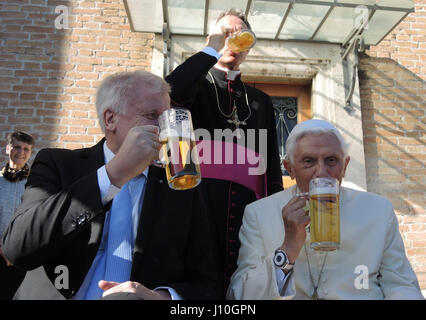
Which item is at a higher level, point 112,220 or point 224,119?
point 224,119

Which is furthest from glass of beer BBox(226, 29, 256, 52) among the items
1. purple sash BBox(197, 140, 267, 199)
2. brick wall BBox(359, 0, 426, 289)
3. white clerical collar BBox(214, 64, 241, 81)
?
brick wall BBox(359, 0, 426, 289)

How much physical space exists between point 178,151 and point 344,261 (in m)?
0.97

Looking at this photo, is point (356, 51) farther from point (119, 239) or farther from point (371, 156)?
point (119, 239)

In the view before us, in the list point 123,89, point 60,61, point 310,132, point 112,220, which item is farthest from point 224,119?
point 60,61

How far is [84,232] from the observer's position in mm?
1750

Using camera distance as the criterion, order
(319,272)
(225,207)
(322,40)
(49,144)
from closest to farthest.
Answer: (319,272) < (225,207) < (49,144) < (322,40)

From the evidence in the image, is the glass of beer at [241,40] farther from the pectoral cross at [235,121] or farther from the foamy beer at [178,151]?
the foamy beer at [178,151]

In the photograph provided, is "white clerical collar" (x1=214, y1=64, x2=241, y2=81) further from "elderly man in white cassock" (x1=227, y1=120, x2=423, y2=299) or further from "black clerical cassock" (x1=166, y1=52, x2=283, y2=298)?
"elderly man in white cassock" (x1=227, y1=120, x2=423, y2=299)

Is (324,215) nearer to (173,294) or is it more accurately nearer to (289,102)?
(173,294)

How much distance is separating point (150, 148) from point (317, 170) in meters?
0.88

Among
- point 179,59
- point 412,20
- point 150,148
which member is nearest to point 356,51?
point 412,20

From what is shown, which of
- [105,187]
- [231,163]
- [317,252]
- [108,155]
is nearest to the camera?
[105,187]

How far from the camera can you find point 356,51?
→ 512 centimetres

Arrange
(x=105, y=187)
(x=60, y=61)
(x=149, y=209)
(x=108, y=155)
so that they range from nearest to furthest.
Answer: (x=105, y=187), (x=149, y=209), (x=108, y=155), (x=60, y=61)
